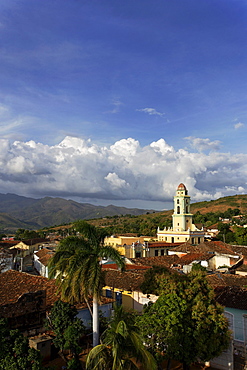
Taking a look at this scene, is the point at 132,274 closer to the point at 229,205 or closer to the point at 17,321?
the point at 17,321

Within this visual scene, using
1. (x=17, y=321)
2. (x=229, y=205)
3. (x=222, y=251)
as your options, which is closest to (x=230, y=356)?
(x=17, y=321)

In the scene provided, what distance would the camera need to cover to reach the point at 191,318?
471 inches

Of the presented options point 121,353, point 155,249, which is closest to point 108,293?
point 121,353

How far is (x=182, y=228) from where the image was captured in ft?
187

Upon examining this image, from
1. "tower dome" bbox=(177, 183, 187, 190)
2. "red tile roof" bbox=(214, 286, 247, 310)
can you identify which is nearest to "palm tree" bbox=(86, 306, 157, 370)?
"red tile roof" bbox=(214, 286, 247, 310)

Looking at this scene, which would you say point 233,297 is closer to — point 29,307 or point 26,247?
point 29,307

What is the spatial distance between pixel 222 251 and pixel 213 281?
56.2ft

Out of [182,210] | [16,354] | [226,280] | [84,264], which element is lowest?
[226,280]

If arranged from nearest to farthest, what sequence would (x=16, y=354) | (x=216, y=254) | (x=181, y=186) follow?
(x=16, y=354) < (x=216, y=254) < (x=181, y=186)

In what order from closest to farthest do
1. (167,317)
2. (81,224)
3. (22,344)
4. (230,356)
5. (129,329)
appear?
1. (129,329)
2. (22,344)
3. (167,317)
4. (230,356)
5. (81,224)

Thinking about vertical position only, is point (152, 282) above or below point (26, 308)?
above

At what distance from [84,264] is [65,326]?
275cm

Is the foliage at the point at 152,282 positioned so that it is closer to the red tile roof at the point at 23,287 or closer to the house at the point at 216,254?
the red tile roof at the point at 23,287

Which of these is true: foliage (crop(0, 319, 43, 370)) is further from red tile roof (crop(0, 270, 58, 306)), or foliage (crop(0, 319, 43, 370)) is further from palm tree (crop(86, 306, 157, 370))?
red tile roof (crop(0, 270, 58, 306))
